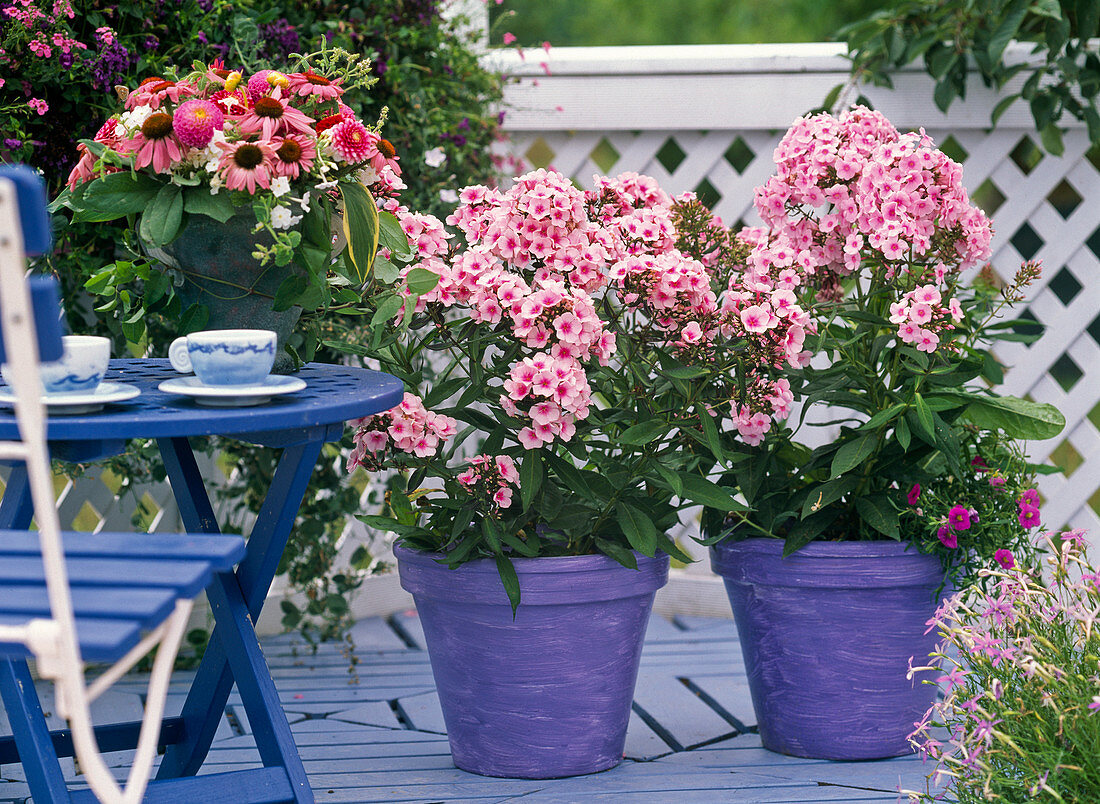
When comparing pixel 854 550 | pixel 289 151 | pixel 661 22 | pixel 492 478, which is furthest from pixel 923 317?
pixel 661 22

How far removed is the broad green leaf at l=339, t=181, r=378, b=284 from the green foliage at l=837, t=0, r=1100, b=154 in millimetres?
1413

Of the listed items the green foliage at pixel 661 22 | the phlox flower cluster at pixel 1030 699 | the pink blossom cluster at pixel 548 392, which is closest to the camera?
the phlox flower cluster at pixel 1030 699

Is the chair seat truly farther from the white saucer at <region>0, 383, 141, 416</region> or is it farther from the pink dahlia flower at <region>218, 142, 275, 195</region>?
the pink dahlia flower at <region>218, 142, 275, 195</region>

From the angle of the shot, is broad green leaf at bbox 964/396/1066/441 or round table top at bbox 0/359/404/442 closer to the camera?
round table top at bbox 0/359/404/442

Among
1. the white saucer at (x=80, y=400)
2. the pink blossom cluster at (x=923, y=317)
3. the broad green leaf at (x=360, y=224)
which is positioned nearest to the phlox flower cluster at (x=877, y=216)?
the pink blossom cluster at (x=923, y=317)

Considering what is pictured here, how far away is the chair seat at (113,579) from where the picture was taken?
3.23ft

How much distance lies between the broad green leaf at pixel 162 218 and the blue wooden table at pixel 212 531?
196mm

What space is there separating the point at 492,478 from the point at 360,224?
427mm

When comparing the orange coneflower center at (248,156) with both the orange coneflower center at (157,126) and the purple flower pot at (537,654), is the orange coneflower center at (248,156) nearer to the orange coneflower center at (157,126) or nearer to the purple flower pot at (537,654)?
the orange coneflower center at (157,126)

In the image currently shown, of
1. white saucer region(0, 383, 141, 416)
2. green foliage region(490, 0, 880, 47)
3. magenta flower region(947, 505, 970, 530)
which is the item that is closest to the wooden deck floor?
magenta flower region(947, 505, 970, 530)

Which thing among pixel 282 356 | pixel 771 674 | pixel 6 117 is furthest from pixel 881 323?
pixel 6 117

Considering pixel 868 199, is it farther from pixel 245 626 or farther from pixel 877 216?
pixel 245 626

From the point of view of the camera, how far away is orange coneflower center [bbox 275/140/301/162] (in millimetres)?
1493

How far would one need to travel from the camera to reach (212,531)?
1653 mm
